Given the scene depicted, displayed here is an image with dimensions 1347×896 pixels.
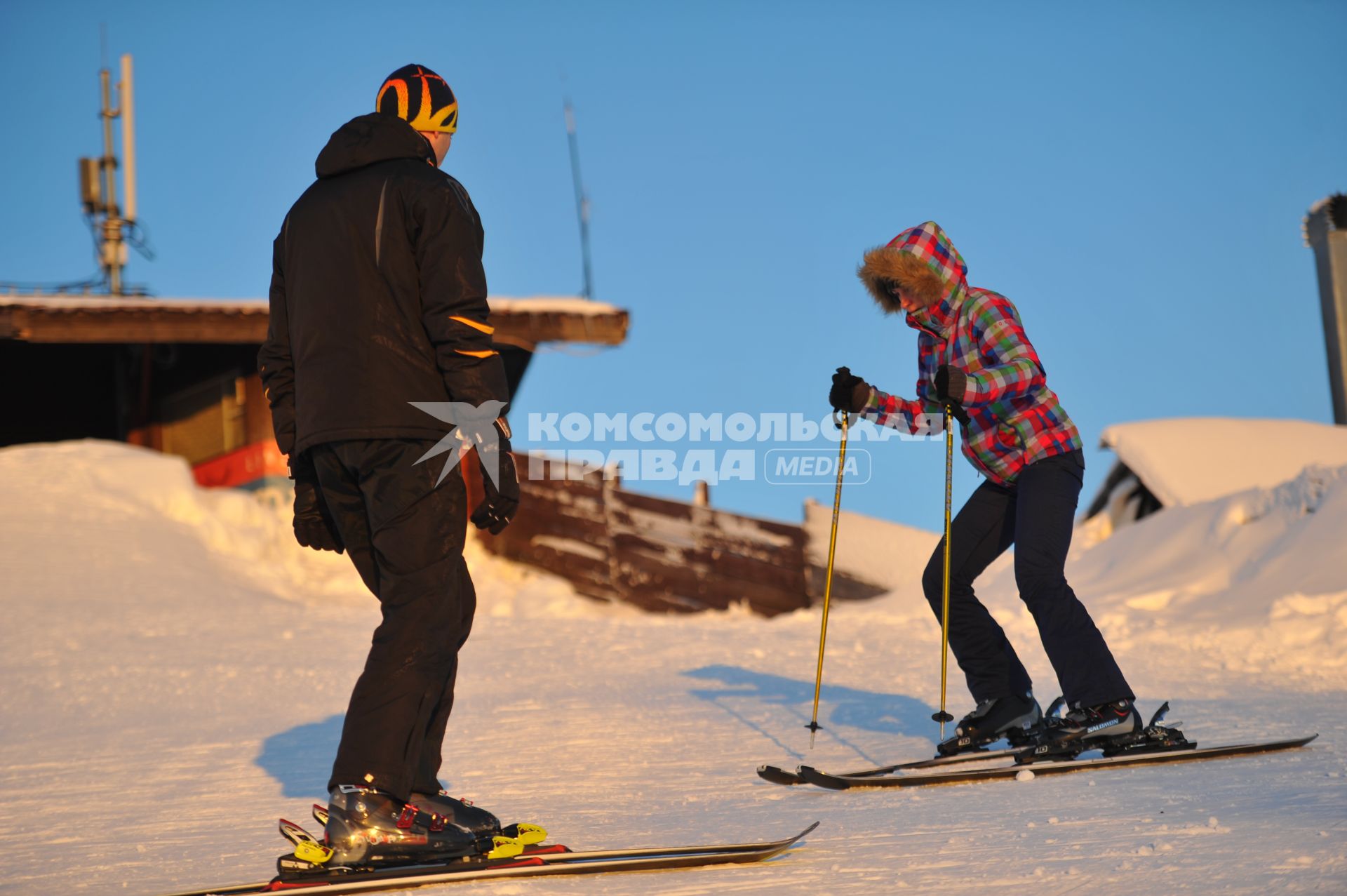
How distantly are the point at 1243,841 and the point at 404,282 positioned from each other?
2230 mm

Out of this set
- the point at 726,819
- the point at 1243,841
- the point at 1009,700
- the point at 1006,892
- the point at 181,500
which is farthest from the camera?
the point at 181,500

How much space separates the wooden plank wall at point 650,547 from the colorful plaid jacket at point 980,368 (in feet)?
28.4

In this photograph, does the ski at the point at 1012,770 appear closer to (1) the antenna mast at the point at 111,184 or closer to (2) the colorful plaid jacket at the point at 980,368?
(2) the colorful plaid jacket at the point at 980,368

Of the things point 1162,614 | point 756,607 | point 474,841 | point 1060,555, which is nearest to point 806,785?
point 1060,555

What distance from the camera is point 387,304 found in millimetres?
3031

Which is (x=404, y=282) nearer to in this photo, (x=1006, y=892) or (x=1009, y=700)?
(x=1006, y=892)

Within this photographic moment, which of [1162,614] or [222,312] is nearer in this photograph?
[1162,614]

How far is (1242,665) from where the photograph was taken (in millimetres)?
6828

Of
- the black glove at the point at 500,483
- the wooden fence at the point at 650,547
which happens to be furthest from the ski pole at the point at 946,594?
the wooden fence at the point at 650,547

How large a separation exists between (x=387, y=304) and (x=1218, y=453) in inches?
401

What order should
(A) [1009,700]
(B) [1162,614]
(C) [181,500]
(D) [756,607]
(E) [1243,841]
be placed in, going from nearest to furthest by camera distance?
(E) [1243,841] < (A) [1009,700] < (B) [1162,614] < (C) [181,500] < (D) [756,607]
